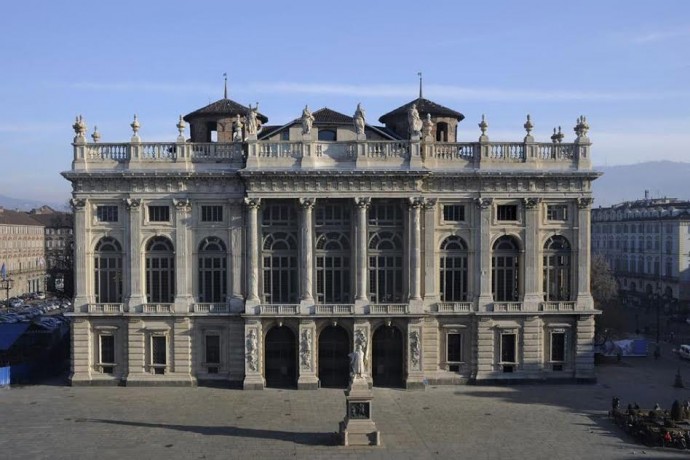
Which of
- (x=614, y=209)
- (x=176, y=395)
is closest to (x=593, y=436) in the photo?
(x=176, y=395)

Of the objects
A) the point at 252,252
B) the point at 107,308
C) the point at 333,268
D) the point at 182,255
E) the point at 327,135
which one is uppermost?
the point at 327,135

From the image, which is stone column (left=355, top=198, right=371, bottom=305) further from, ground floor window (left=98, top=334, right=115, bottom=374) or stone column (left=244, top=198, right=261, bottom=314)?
ground floor window (left=98, top=334, right=115, bottom=374)

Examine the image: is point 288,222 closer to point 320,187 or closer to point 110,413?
point 320,187

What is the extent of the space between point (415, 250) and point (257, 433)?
58.5ft

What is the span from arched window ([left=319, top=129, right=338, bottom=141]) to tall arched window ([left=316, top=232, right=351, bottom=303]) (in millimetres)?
7000

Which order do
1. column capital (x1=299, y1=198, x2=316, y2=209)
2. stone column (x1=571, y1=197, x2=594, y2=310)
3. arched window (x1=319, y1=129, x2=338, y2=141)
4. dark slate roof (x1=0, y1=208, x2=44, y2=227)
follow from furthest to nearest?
1. dark slate roof (x1=0, y1=208, x2=44, y2=227)
2. arched window (x1=319, y1=129, x2=338, y2=141)
3. stone column (x1=571, y1=197, x2=594, y2=310)
4. column capital (x1=299, y1=198, x2=316, y2=209)

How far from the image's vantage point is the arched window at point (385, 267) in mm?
54125

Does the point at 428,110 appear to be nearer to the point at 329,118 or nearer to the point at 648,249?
the point at 329,118

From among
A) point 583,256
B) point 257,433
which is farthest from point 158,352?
point 583,256

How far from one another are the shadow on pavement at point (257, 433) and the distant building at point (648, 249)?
75.5 metres

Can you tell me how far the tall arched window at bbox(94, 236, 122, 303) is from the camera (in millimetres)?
54656

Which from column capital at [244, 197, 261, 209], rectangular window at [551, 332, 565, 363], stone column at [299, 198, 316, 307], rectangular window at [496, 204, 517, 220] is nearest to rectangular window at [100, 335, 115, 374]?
column capital at [244, 197, 261, 209]

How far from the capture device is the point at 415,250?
53.1 m

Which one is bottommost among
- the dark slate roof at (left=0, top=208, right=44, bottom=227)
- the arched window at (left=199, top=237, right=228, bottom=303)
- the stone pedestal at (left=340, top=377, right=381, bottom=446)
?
the stone pedestal at (left=340, top=377, right=381, bottom=446)
